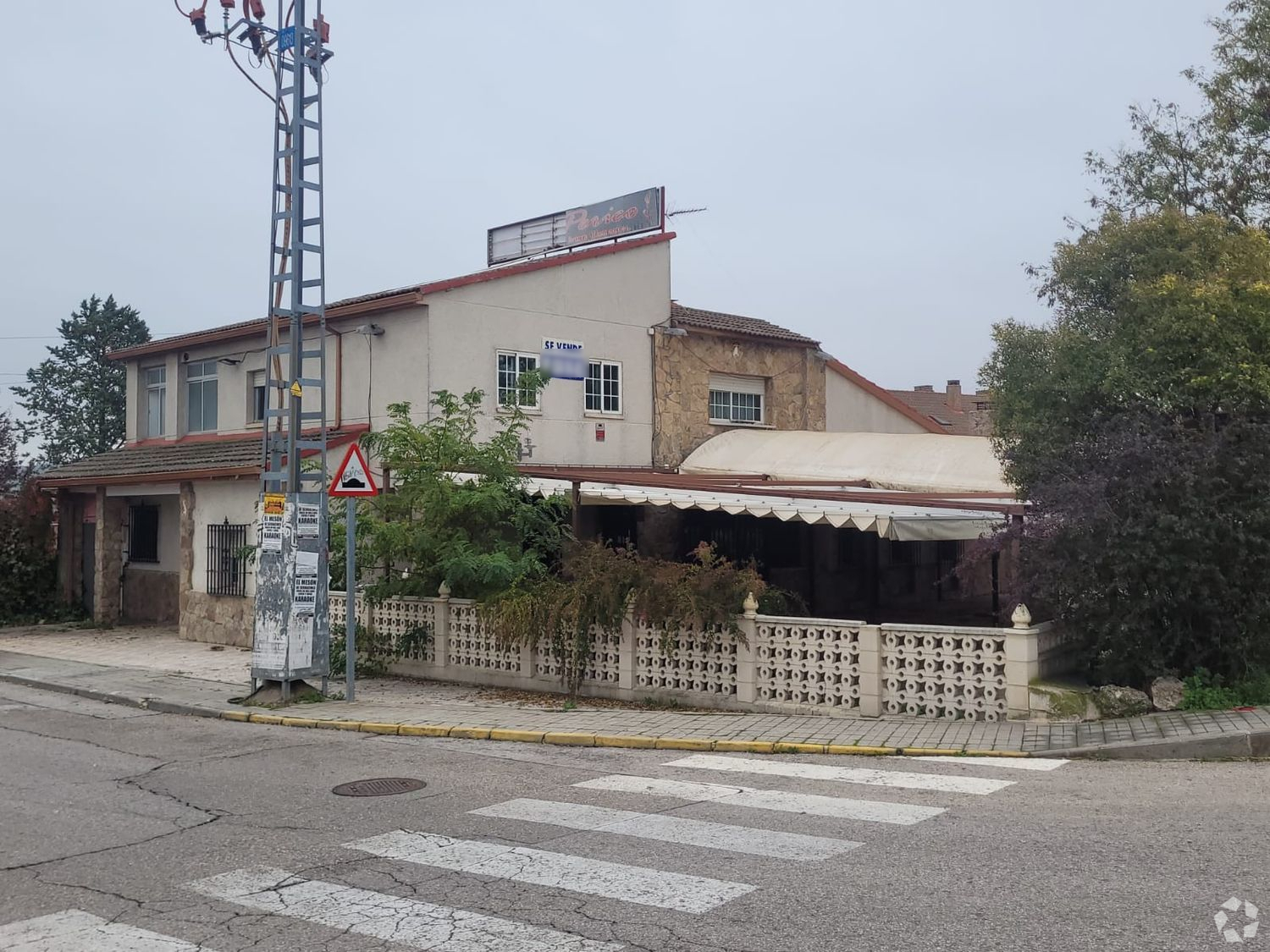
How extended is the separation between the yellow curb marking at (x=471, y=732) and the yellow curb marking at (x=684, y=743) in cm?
185

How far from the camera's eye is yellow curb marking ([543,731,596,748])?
35.5 feet

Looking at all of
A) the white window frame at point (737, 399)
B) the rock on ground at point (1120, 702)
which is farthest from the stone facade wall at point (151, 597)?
the rock on ground at point (1120, 702)

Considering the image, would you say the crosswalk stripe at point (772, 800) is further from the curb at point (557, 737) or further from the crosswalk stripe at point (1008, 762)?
the crosswalk stripe at point (1008, 762)

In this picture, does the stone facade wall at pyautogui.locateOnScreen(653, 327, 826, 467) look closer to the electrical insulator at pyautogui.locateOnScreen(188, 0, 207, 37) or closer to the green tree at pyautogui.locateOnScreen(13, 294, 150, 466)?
the electrical insulator at pyautogui.locateOnScreen(188, 0, 207, 37)

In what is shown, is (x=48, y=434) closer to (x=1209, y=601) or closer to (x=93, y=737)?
(x=93, y=737)

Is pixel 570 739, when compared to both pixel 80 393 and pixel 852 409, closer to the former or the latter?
pixel 852 409

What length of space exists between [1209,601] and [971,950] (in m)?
6.77

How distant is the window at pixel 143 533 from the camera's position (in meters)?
23.9

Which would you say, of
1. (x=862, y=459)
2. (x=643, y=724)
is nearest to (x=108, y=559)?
(x=862, y=459)

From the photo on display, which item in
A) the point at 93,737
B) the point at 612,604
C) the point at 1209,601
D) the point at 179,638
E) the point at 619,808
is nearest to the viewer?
the point at 619,808

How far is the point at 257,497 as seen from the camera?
764 inches

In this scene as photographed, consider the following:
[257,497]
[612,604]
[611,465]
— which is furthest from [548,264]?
[612,604]

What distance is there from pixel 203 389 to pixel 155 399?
2.19 metres

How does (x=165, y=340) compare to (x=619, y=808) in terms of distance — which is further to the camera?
(x=165, y=340)
